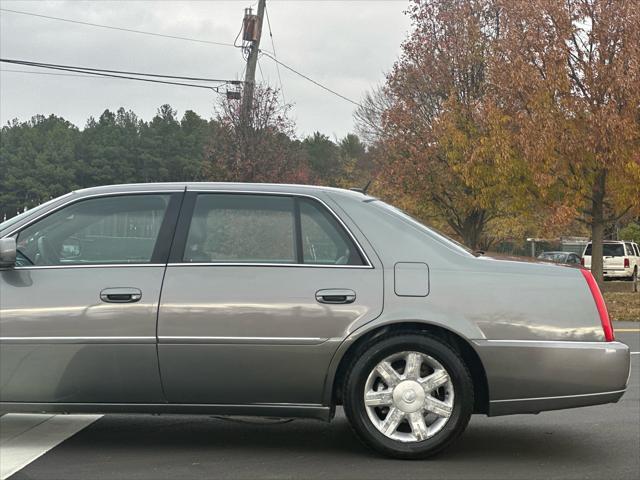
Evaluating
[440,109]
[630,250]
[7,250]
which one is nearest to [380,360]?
[7,250]

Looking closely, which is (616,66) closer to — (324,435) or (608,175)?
(608,175)

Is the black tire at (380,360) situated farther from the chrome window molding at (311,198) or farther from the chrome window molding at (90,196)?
the chrome window molding at (90,196)

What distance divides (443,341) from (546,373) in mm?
609

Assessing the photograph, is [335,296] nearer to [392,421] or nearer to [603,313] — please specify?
[392,421]

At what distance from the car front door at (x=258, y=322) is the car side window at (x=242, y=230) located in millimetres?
33

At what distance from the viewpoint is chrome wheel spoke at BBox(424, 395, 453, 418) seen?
518 cm

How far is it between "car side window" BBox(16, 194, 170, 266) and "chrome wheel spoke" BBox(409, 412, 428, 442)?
1807 millimetres

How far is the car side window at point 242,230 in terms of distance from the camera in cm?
541

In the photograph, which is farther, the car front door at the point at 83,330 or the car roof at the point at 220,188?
the car roof at the point at 220,188

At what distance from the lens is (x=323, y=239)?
215 inches

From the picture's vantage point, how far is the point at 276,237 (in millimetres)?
5531

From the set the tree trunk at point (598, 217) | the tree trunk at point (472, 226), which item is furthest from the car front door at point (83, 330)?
the tree trunk at point (472, 226)

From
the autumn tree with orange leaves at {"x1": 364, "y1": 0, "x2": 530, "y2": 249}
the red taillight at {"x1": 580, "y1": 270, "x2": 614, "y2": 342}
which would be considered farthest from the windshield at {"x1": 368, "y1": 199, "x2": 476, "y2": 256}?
the autumn tree with orange leaves at {"x1": 364, "y1": 0, "x2": 530, "y2": 249}

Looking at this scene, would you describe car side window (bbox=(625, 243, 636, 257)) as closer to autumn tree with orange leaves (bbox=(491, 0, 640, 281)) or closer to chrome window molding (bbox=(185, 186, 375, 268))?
autumn tree with orange leaves (bbox=(491, 0, 640, 281))
